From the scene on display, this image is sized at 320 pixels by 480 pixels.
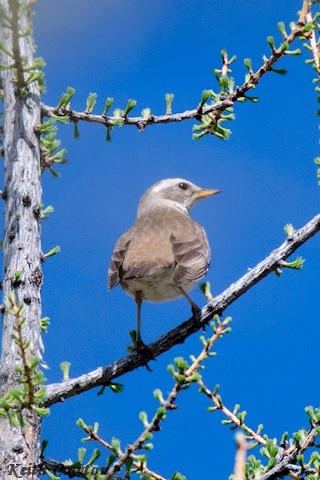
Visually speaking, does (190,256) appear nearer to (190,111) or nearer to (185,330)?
(185,330)

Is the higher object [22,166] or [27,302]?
[22,166]

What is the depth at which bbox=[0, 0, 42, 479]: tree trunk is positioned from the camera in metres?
3.92

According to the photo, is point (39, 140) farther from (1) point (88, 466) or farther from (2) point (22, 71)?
(1) point (88, 466)

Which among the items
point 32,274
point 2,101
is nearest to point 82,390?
point 32,274

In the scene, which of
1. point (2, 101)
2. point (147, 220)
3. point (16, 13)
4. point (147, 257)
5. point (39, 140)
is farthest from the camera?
point (147, 220)

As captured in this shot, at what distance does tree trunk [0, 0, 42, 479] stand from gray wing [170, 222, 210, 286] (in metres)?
1.71

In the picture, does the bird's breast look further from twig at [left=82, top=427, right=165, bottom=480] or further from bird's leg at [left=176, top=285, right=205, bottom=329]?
twig at [left=82, top=427, right=165, bottom=480]

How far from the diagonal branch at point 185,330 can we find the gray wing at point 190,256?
0.71 m

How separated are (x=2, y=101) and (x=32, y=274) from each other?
1981 millimetres

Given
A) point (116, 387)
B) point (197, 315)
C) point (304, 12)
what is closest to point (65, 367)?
point (116, 387)

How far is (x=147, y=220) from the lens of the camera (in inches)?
292

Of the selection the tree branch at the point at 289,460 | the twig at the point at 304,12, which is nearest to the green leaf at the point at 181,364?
the tree branch at the point at 289,460

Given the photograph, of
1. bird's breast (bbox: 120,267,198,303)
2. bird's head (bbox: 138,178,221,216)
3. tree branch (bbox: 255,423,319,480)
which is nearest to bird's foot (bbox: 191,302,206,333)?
bird's breast (bbox: 120,267,198,303)

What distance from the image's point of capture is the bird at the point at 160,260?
19.6 feet
